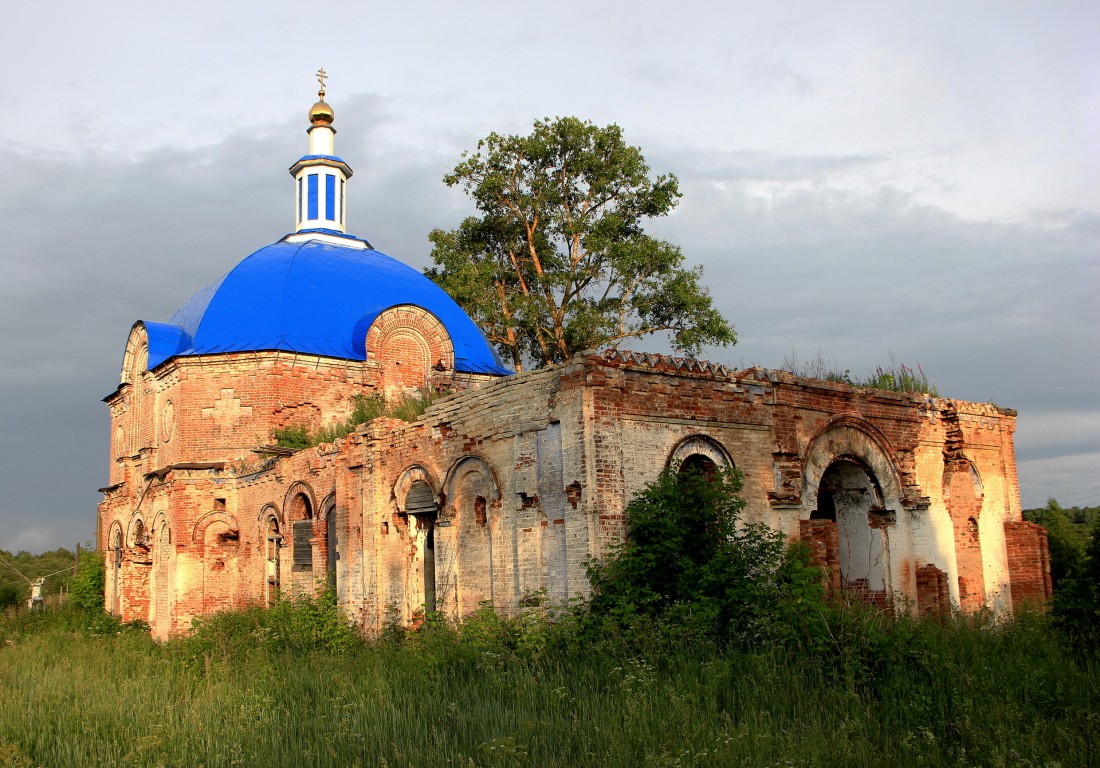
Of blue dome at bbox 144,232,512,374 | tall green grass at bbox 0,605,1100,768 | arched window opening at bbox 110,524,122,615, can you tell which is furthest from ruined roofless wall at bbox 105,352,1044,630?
arched window opening at bbox 110,524,122,615

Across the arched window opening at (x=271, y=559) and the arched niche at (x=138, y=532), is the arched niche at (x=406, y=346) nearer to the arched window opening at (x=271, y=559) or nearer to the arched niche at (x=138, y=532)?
the arched window opening at (x=271, y=559)

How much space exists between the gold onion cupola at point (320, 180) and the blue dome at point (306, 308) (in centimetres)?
171

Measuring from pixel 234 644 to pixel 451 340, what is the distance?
881 centimetres

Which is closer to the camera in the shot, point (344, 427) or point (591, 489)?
point (591, 489)

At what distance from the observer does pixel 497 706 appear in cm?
744

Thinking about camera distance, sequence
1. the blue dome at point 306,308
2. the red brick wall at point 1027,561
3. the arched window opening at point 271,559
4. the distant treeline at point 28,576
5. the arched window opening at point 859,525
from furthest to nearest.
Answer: the distant treeline at point 28,576 < the blue dome at point 306,308 < the arched window opening at point 271,559 < the red brick wall at point 1027,561 < the arched window opening at point 859,525

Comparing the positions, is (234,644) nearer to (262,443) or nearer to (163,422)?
(262,443)

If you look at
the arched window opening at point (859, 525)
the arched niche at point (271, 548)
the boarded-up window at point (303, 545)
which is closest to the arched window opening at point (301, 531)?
the boarded-up window at point (303, 545)

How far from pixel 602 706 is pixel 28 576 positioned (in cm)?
3244

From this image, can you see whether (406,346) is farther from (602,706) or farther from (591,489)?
(602,706)

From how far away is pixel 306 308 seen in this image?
19906 millimetres

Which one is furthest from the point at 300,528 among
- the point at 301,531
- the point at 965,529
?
the point at 965,529

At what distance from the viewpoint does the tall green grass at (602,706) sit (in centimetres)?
639

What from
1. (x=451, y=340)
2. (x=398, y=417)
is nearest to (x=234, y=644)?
(x=398, y=417)
